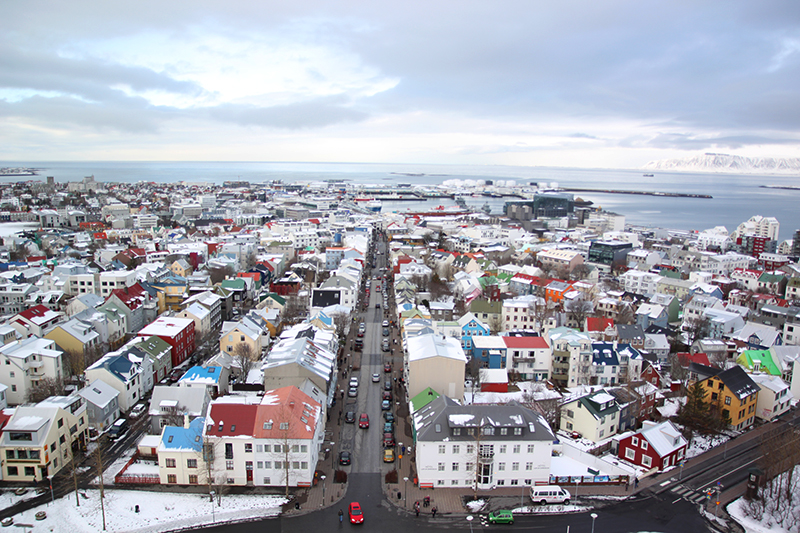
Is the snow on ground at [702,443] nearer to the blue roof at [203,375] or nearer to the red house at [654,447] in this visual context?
the red house at [654,447]

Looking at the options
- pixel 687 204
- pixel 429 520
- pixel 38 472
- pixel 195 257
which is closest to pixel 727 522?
pixel 429 520

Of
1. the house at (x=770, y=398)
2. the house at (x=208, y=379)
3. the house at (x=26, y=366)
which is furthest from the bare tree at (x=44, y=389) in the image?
the house at (x=770, y=398)

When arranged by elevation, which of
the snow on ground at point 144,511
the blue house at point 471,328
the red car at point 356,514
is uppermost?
the blue house at point 471,328

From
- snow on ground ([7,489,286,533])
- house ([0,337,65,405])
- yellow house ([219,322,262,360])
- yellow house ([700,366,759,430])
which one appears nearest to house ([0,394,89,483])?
snow on ground ([7,489,286,533])

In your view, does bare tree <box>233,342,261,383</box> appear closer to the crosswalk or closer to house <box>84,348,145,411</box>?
house <box>84,348,145,411</box>

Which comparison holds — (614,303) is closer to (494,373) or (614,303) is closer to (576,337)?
(576,337)
